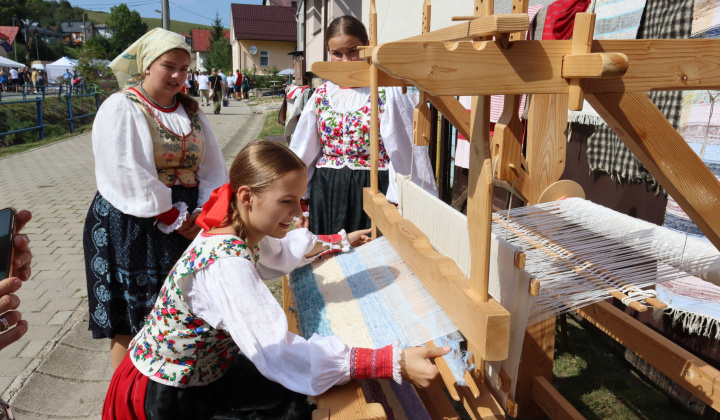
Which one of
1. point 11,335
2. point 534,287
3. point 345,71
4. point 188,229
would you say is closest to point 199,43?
point 188,229

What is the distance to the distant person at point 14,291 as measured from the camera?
1162 mm

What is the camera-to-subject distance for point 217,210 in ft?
5.10

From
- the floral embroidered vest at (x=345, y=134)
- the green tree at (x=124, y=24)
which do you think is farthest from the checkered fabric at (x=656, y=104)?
the green tree at (x=124, y=24)

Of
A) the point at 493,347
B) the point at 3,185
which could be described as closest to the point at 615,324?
the point at 493,347

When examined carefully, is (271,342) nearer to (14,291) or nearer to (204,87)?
(14,291)

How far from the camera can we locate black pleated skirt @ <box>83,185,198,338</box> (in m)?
2.26

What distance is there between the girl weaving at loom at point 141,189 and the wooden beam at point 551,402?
159 centimetres

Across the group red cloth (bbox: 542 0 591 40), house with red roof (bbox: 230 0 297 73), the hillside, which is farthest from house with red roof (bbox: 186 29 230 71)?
red cloth (bbox: 542 0 591 40)

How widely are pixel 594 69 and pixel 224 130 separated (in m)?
13.7

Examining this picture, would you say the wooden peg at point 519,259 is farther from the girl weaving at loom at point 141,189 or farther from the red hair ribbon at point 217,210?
the girl weaving at loom at point 141,189

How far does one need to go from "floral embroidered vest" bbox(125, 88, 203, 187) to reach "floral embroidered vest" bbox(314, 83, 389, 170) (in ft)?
1.89

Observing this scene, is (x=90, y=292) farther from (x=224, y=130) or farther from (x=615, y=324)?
(x=224, y=130)

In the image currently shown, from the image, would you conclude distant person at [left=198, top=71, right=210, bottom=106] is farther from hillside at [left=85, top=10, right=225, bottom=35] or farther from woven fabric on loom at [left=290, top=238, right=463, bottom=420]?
hillside at [left=85, top=10, right=225, bottom=35]

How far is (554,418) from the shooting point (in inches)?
84.0
